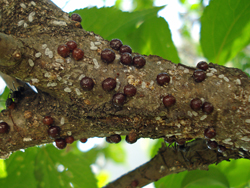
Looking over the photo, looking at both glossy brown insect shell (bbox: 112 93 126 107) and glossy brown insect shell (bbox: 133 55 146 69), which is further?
glossy brown insect shell (bbox: 133 55 146 69)

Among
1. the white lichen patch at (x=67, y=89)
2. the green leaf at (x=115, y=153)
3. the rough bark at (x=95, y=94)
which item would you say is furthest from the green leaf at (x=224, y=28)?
the green leaf at (x=115, y=153)

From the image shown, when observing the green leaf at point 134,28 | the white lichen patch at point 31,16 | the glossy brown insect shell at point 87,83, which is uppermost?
the green leaf at point 134,28

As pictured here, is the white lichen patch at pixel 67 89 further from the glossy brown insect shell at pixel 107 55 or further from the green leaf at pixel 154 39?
the green leaf at pixel 154 39

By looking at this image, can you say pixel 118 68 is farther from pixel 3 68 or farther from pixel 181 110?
pixel 3 68

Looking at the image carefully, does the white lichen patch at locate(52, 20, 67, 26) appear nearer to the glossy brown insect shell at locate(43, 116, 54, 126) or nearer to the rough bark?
the rough bark

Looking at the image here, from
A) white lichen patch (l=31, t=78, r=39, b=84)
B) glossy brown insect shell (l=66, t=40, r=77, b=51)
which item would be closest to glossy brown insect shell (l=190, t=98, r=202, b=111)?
glossy brown insect shell (l=66, t=40, r=77, b=51)

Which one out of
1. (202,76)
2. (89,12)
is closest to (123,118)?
(202,76)
